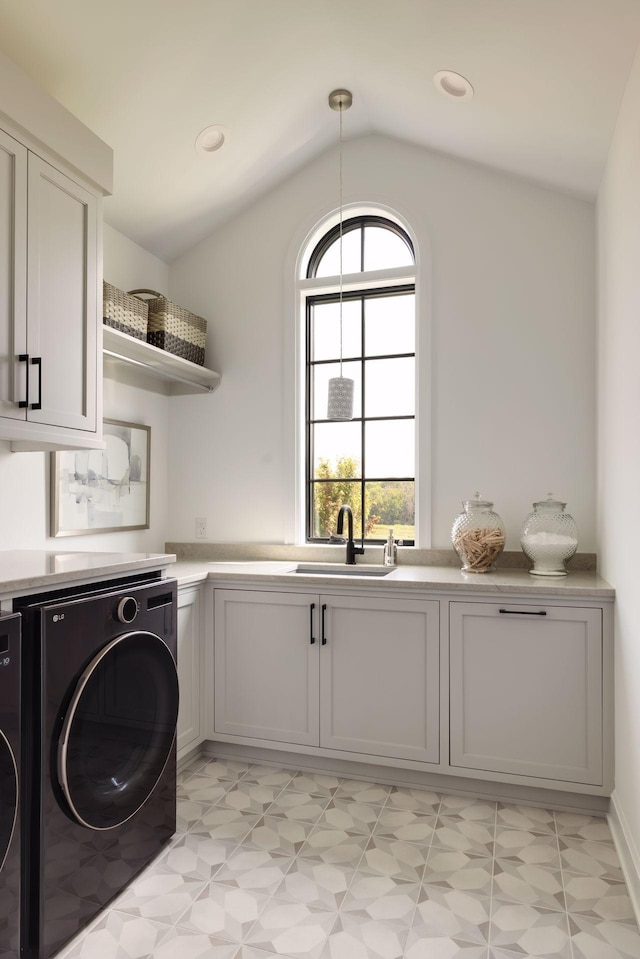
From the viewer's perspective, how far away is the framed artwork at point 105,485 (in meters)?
2.69

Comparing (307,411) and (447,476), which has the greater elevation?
(307,411)

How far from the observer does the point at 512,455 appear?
2938 mm

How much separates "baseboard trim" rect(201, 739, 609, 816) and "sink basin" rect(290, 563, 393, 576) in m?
0.81

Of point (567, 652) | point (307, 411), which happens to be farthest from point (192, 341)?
point (567, 652)

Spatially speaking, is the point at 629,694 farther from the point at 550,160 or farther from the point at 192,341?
the point at 192,341

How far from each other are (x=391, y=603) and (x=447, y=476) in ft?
2.61

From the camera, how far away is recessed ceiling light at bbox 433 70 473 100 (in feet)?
7.79

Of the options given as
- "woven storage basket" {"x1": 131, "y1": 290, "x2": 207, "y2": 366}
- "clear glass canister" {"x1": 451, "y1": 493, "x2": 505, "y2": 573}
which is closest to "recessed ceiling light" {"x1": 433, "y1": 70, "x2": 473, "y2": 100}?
"woven storage basket" {"x1": 131, "y1": 290, "x2": 207, "y2": 366}

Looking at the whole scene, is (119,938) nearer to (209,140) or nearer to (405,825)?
(405,825)

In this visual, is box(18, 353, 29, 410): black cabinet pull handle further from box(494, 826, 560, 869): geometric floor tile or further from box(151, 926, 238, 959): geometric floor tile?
box(494, 826, 560, 869): geometric floor tile

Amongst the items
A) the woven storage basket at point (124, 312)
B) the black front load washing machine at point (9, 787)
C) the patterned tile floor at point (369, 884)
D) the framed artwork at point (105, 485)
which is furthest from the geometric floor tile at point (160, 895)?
the woven storage basket at point (124, 312)

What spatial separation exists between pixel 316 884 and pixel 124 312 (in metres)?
2.26

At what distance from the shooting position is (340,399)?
291 centimetres

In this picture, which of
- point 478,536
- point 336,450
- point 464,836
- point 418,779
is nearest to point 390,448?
point 336,450
